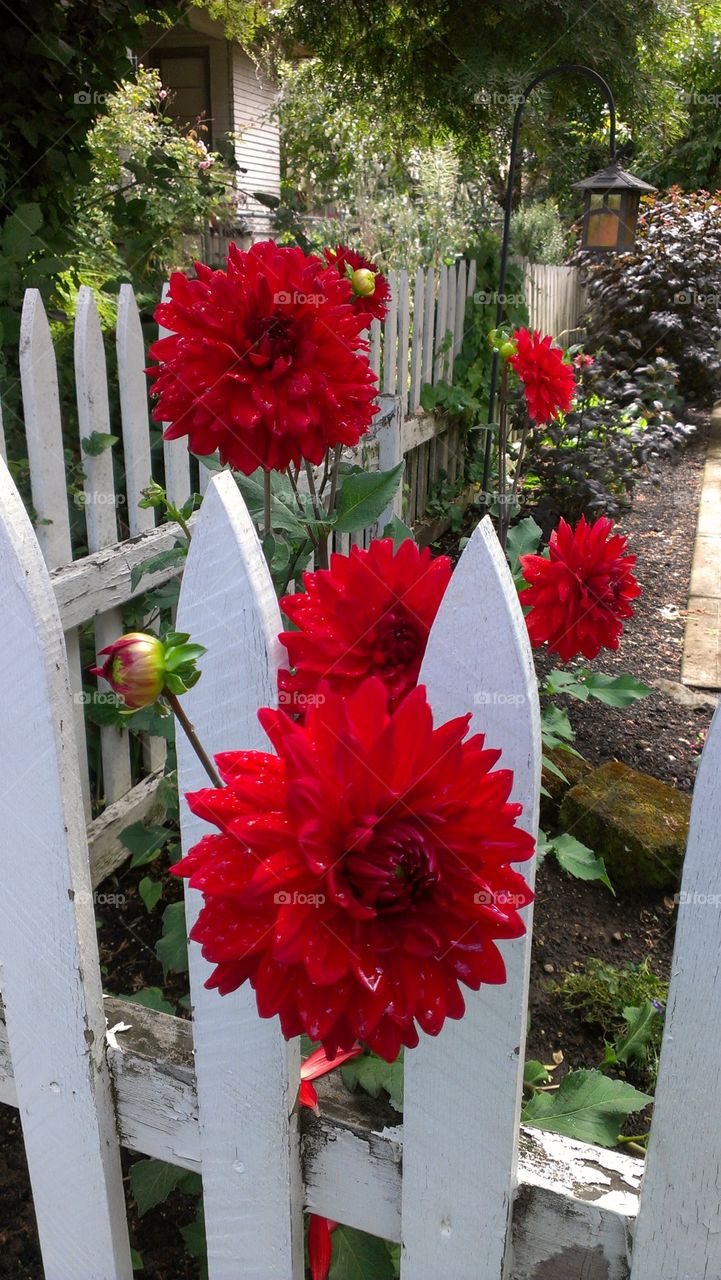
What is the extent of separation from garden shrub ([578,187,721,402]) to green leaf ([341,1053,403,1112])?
768 cm

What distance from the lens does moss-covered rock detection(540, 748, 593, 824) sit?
106 inches

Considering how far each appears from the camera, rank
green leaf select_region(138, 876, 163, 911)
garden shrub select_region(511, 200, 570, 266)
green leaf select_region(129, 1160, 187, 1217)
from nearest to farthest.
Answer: green leaf select_region(129, 1160, 187, 1217)
green leaf select_region(138, 876, 163, 911)
garden shrub select_region(511, 200, 570, 266)

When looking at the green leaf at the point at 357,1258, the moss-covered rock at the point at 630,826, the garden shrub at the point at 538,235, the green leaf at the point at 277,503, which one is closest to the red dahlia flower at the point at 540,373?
the green leaf at the point at 277,503

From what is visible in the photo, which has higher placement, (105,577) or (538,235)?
(538,235)

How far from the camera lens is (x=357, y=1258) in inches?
41.9

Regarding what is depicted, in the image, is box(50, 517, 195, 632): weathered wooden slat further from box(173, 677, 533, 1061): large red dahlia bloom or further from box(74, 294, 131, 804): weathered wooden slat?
box(173, 677, 533, 1061): large red dahlia bloom

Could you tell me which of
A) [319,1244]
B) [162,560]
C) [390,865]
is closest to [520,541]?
[162,560]

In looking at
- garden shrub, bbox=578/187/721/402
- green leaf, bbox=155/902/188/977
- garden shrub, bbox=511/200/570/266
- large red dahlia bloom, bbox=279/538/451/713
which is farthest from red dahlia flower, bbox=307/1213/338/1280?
garden shrub, bbox=511/200/570/266

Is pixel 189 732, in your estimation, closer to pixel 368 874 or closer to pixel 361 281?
pixel 368 874

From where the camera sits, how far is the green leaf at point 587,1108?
1.09 meters

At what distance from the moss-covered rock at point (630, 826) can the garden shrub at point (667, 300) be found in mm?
6064

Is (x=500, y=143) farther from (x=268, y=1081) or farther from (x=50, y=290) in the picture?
(x=268, y=1081)

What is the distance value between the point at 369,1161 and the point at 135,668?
58cm

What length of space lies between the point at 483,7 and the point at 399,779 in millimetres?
5260
